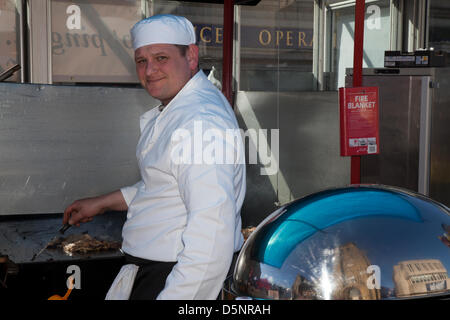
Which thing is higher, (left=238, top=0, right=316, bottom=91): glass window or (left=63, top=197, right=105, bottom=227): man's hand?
(left=238, top=0, right=316, bottom=91): glass window

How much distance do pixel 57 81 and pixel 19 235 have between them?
168cm

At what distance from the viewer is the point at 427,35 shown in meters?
5.75

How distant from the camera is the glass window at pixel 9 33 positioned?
4.50 metres

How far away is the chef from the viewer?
130 cm

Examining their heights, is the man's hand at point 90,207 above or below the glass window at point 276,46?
below

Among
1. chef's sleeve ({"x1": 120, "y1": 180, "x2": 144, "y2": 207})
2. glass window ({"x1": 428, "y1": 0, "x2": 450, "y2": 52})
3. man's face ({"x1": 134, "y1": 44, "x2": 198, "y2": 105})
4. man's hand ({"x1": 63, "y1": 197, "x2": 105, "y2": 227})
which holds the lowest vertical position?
man's hand ({"x1": 63, "y1": 197, "x2": 105, "y2": 227})

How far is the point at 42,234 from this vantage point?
3.53 metres

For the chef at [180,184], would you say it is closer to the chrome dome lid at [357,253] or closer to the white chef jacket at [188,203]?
the white chef jacket at [188,203]

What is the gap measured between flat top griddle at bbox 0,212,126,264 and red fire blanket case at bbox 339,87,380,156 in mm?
1406

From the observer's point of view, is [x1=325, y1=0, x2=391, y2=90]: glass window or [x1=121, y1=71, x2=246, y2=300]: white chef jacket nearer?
[x1=121, y1=71, x2=246, y2=300]: white chef jacket

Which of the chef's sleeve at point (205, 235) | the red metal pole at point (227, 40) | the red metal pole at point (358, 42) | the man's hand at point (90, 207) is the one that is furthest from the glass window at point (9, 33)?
the chef's sleeve at point (205, 235)

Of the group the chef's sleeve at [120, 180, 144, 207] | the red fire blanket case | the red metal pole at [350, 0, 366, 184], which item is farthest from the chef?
the red metal pole at [350, 0, 366, 184]

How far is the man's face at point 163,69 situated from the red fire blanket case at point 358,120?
1.72 metres

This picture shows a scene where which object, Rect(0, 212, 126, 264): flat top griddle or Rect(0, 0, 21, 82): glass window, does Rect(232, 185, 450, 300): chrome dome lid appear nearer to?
Rect(0, 212, 126, 264): flat top griddle
